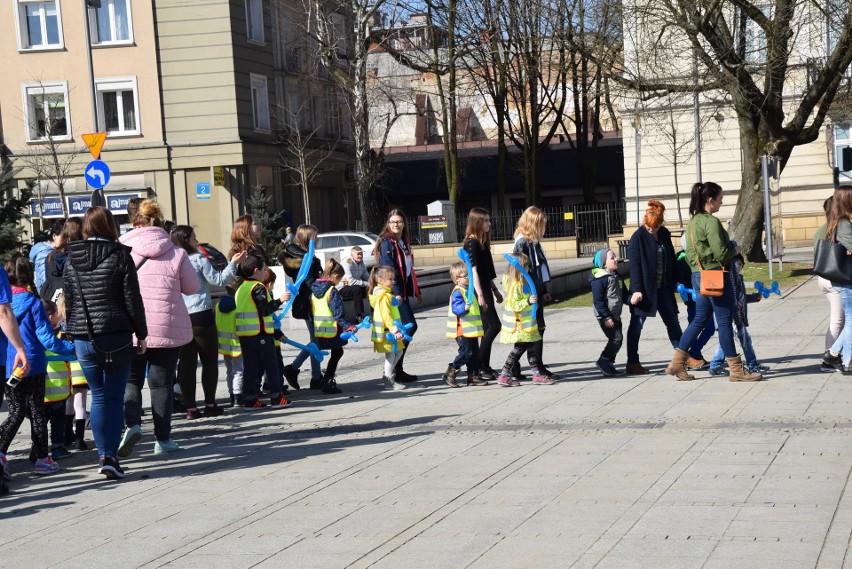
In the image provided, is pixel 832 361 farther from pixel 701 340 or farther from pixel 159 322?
pixel 159 322

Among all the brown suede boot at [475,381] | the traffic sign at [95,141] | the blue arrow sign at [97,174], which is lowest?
the brown suede boot at [475,381]

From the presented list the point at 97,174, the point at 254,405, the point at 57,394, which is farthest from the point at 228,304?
the point at 97,174

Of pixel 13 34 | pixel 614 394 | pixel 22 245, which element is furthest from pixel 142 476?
pixel 13 34

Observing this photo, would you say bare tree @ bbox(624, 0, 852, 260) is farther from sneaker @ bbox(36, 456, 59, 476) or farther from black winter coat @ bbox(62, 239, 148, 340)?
sneaker @ bbox(36, 456, 59, 476)

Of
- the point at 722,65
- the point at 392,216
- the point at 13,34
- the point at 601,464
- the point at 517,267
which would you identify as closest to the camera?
the point at 601,464

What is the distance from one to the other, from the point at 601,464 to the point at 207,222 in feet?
108

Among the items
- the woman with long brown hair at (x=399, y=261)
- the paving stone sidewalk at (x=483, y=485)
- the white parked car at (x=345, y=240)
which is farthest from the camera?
the white parked car at (x=345, y=240)

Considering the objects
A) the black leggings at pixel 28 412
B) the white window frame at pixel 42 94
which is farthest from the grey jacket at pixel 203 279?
the white window frame at pixel 42 94

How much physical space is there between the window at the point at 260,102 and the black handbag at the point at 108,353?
33.4m

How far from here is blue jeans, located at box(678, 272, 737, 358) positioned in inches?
A: 433

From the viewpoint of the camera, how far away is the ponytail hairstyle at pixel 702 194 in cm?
1098

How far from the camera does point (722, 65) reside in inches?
971

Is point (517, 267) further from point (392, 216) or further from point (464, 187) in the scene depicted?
point (464, 187)

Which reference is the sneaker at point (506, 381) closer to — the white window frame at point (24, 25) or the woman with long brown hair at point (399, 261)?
the woman with long brown hair at point (399, 261)
